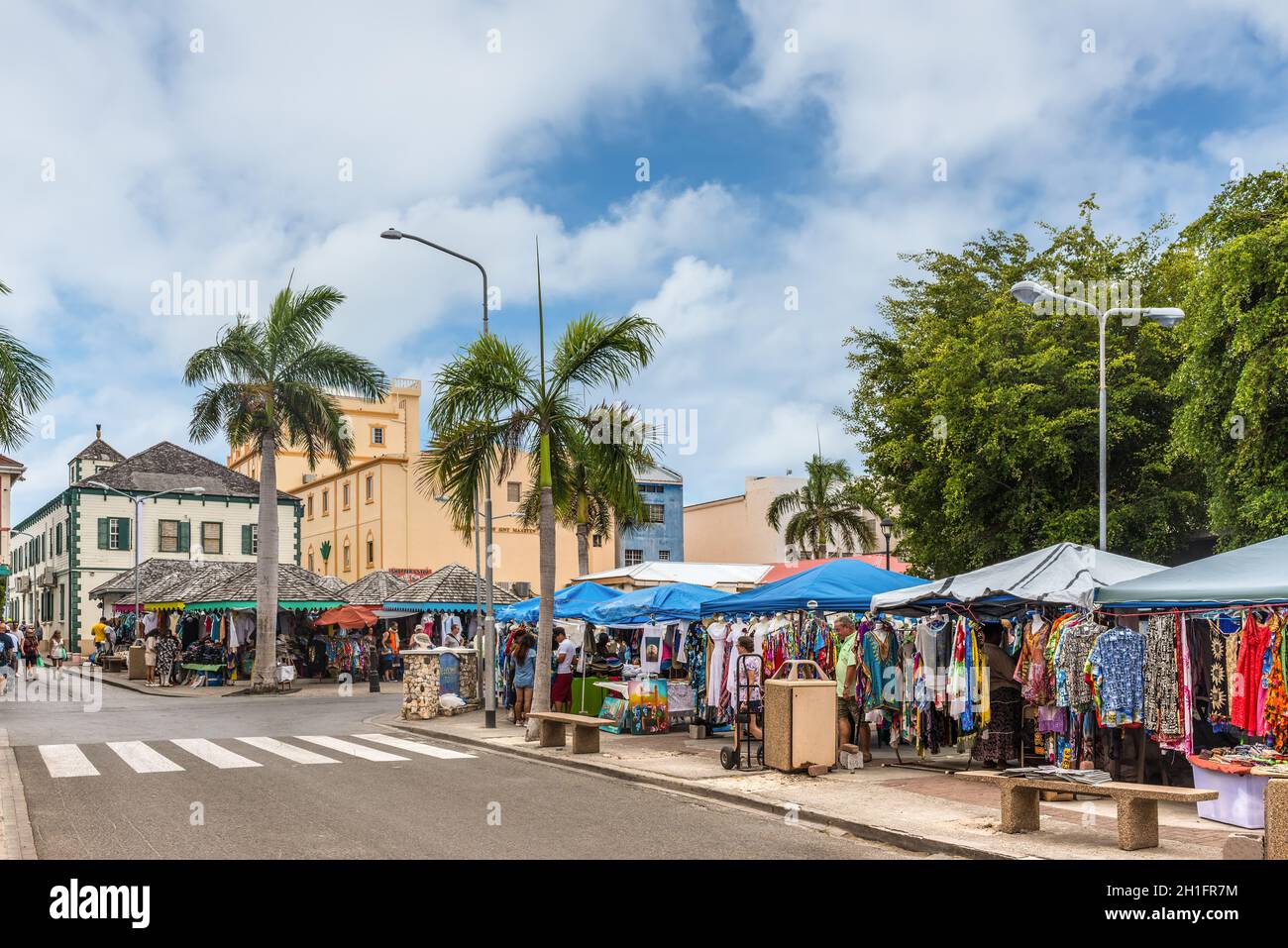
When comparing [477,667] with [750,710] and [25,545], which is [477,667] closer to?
[750,710]

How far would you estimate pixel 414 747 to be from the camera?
19.0 m

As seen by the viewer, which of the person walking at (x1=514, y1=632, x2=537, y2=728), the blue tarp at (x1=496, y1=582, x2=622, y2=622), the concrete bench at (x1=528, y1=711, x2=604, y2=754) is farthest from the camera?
the blue tarp at (x1=496, y1=582, x2=622, y2=622)

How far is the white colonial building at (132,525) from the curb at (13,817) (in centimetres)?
4618

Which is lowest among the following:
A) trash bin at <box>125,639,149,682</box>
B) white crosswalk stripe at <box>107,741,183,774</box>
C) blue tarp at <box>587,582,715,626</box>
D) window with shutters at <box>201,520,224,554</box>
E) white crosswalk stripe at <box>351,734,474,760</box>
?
trash bin at <box>125,639,149,682</box>

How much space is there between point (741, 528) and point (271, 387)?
4244 cm

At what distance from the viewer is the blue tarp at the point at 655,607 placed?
2066 centimetres

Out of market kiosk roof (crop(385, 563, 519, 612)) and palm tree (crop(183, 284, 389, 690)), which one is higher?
palm tree (crop(183, 284, 389, 690))

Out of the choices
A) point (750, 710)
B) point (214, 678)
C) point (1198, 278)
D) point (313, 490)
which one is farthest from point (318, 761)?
point (313, 490)

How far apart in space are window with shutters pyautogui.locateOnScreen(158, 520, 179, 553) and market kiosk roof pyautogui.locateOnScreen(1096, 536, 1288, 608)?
58412mm

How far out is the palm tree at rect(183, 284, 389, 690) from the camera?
3409cm

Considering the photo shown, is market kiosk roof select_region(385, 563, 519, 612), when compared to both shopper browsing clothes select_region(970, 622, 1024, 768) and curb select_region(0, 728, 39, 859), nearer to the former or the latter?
curb select_region(0, 728, 39, 859)

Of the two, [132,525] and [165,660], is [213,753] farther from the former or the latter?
[132,525]

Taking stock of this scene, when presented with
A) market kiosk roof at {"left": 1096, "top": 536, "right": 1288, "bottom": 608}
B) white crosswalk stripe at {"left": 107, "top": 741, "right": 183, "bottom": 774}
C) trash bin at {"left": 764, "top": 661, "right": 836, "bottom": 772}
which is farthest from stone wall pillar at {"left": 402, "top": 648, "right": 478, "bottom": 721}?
market kiosk roof at {"left": 1096, "top": 536, "right": 1288, "bottom": 608}
